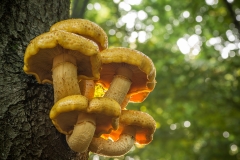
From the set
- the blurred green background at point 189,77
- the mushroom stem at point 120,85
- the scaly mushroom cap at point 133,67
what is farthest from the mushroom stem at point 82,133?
the blurred green background at point 189,77

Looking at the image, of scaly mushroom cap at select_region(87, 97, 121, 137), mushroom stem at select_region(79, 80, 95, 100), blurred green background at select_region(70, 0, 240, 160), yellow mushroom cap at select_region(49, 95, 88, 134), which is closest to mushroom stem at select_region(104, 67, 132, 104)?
mushroom stem at select_region(79, 80, 95, 100)

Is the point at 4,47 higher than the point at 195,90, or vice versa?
the point at 4,47

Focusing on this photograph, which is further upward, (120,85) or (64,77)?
(64,77)

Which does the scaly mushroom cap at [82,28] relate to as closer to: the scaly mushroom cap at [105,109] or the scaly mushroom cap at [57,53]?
the scaly mushroom cap at [57,53]

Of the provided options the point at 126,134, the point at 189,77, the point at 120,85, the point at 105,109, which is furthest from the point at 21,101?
the point at 189,77

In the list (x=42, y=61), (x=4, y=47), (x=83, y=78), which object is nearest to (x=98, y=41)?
(x=83, y=78)

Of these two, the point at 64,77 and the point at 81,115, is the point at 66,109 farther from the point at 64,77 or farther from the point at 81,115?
the point at 64,77

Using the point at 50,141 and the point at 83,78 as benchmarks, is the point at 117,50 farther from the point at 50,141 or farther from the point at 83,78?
the point at 50,141
